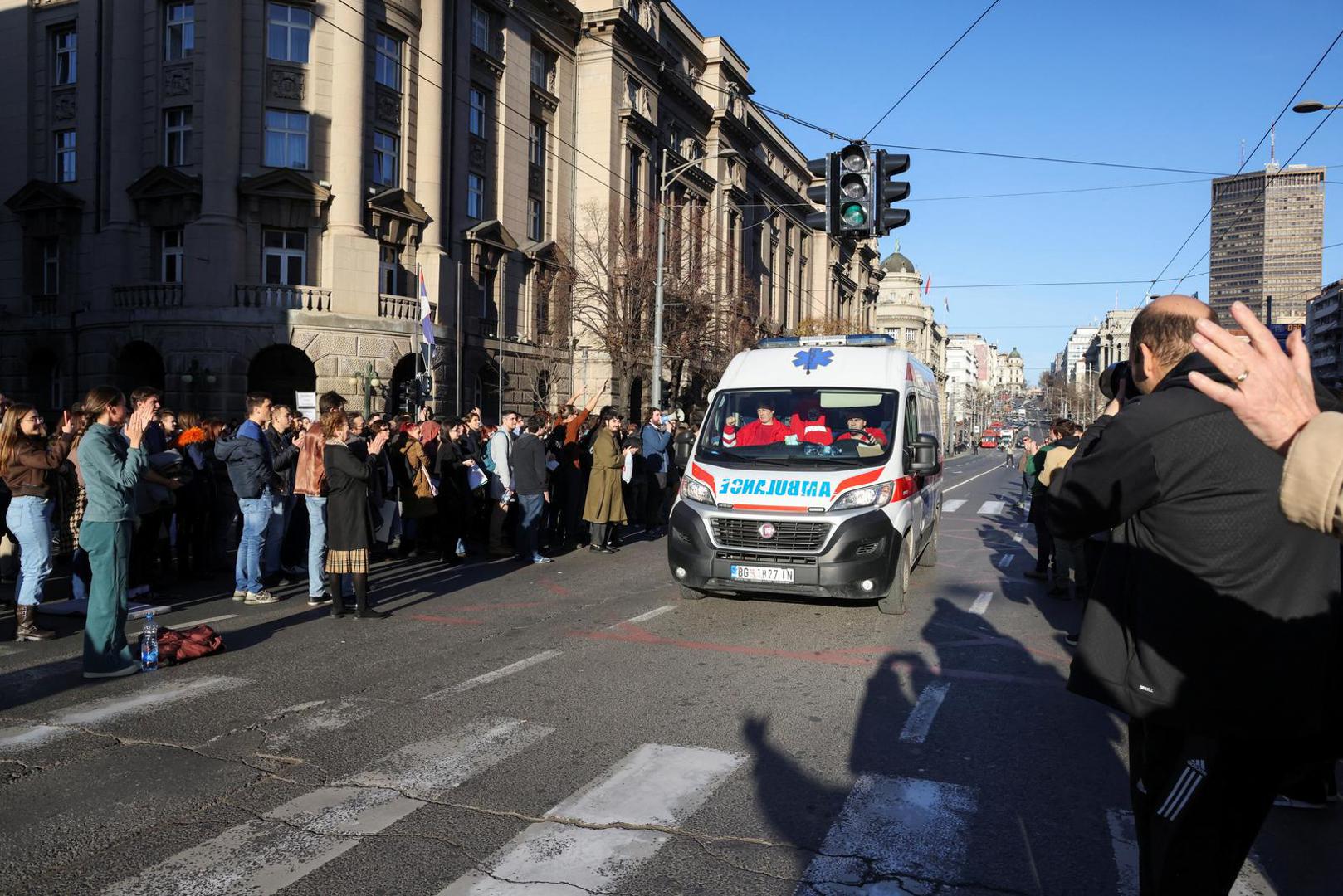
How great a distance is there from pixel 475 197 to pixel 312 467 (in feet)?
85.7

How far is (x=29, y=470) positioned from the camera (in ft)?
27.6

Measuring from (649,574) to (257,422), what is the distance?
192 inches

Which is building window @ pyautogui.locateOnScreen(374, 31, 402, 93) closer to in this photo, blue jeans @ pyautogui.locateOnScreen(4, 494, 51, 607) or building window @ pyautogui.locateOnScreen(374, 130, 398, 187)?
building window @ pyautogui.locateOnScreen(374, 130, 398, 187)

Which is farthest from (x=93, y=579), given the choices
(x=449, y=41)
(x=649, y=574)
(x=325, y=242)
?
(x=449, y=41)

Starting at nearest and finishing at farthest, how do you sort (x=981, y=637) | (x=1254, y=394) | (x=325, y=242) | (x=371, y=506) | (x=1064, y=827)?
(x=1254, y=394) < (x=1064, y=827) < (x=981, y=637) < (x=371, y=506) < (x=325, y=242)

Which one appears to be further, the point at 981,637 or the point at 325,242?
the point at 325,242

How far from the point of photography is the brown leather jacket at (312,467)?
1019 cm

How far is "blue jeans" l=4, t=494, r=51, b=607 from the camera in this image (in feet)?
27.4

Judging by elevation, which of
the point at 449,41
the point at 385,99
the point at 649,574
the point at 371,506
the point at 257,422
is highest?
the point at 449,41

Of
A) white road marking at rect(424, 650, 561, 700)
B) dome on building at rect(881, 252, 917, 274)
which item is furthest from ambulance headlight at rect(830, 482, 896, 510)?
dome on building at rect(881, 252, 917, 274)

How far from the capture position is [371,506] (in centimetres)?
1193

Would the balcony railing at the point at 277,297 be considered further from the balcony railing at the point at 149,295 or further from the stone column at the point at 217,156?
the balcony railing at the point at 149,295

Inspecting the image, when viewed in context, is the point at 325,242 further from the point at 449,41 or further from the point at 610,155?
the point at 610,155

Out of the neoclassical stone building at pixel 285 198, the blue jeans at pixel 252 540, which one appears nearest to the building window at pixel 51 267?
the neoclassical stone building at pixel 285 198
